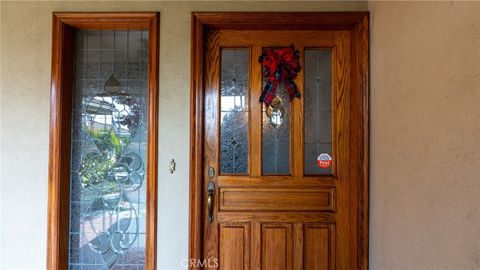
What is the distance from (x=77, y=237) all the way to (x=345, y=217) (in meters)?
1.73

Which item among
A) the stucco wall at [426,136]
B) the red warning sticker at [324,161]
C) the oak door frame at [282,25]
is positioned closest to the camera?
the stucco wall at [426,136]

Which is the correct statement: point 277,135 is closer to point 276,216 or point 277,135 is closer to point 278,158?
point 278,158

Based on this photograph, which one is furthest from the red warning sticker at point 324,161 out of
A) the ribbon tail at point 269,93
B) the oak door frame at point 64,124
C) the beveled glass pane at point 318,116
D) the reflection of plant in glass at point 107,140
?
the reflection of plant in glass at point 107,140

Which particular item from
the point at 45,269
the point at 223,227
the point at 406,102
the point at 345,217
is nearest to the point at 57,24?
the point at 45,269

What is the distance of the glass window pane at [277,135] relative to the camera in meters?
1.75

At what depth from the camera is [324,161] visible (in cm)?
Result: 175

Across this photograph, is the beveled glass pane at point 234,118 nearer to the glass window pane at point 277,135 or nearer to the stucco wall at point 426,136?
the glass window pane at point 277,135

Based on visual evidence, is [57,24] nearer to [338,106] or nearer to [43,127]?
[43,127]

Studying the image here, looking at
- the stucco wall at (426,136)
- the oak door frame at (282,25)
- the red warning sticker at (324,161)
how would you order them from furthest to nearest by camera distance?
1. the red warning sticker at (324,161)
2. the oak door frame at (282,25)
3. the stucco wall at (426,136)

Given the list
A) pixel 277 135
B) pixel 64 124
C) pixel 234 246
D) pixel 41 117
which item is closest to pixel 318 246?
pixel 234 246

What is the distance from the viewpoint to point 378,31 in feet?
5.04

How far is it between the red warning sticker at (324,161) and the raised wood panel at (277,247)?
436 millimetres

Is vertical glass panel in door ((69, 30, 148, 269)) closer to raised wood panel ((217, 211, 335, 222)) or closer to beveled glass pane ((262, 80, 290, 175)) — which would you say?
raised wood panel ((217, 211, 335, 222))

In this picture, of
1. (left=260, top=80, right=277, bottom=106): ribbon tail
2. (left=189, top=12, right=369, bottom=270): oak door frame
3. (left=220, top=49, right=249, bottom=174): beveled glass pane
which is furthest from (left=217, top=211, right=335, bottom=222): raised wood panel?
(left=260, top=80, right=277, bottom=106): ribbon tail
